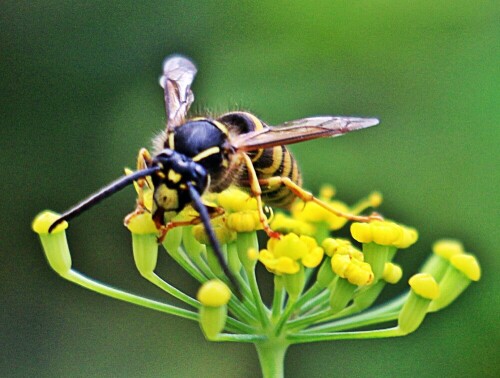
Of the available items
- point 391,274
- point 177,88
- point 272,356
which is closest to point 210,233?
point 272,356

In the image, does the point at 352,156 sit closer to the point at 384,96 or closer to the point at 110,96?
the point at 384,96

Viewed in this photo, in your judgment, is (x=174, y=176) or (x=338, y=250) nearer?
(x=174, y=176)

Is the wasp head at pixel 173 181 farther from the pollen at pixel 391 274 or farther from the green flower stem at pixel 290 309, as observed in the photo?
the pollen at pixel 391 274

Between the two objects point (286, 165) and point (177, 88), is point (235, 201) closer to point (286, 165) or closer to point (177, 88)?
point (286, 165)

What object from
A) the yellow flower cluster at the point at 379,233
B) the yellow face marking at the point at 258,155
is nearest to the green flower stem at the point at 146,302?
the yellow flower cluster at the point at 379,233

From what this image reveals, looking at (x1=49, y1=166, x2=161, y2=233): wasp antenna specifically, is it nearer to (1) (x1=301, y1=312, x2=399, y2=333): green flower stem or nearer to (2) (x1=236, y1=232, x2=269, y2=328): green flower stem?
(2) (x1=236, y1=232, x2=269, y2=328): green flower stem

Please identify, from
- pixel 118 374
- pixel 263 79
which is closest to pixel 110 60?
pixel 263 79

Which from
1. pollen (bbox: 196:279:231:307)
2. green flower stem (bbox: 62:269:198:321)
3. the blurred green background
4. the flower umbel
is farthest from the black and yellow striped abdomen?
the blurred green background

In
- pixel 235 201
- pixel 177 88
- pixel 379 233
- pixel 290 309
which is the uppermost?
pixel 177 88

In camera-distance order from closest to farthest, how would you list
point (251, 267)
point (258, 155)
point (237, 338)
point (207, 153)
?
point (237, 338) → point (251, 267) → point (207, 153) → point (258, 155)
